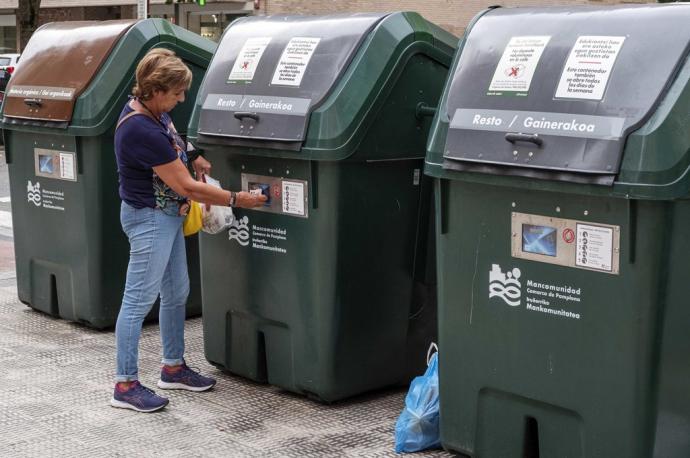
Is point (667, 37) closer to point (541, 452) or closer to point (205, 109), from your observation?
point (541, 452)

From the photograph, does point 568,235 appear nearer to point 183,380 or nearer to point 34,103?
point 183,380

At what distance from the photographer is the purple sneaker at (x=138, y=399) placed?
464 cm

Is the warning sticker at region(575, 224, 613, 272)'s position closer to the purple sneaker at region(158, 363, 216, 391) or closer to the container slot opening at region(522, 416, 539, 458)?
the container slot opening at region(522, 416, 539, 458)

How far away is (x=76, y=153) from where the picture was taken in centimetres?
579

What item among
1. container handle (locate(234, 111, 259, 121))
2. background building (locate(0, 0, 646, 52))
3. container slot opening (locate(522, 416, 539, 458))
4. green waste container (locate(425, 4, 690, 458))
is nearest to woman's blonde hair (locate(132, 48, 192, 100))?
container handle (locate(234, 111, 259, 121))

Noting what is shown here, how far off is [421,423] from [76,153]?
2692mm

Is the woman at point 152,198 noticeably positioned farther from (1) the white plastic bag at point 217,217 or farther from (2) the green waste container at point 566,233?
(2) the green waste container at point 566,233

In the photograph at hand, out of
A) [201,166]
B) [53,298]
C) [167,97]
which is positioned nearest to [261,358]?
[201,166]

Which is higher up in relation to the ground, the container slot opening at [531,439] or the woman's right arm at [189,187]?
the woman's right arm at [189,187]

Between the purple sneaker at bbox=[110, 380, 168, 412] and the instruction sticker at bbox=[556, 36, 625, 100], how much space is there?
2.30 m

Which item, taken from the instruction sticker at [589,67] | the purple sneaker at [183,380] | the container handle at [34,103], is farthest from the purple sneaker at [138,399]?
the instruction sticker at [589,67]

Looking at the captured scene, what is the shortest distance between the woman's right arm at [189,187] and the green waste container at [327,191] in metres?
0.25

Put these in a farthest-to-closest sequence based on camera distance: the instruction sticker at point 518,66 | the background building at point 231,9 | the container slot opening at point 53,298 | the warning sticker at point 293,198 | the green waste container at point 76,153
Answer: the background building at point 231,9 < the container slot opening at point 53,298 < the green waste container at point 76,153 < the warning sticker at point 293,198 < the instruction sticker at point 518,66

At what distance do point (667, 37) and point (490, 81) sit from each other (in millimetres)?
658
